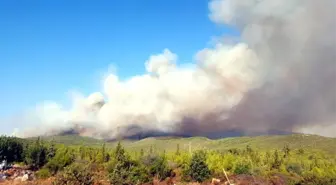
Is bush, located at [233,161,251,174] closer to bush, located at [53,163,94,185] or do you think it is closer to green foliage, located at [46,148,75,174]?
green foliage, located at [46,148,75,174]

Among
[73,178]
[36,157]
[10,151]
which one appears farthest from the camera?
[10,151]

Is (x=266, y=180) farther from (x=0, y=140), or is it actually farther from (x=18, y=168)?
(x=0, y=140)

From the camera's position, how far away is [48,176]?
Answer: 351ft

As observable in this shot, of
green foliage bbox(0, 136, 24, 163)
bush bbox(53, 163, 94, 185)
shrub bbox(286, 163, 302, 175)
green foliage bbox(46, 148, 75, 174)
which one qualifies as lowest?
shrub bbox(286, 163, 302, 175)

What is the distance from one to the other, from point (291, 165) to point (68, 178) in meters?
118

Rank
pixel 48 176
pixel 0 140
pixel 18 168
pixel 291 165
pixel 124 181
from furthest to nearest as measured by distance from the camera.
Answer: pixel 291 165 → pixel 0 140 → pixel 18 168 → pixel 48 176 → pixel 124 181

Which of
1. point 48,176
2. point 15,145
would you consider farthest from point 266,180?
point 15,145

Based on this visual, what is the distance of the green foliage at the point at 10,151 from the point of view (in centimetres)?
13250

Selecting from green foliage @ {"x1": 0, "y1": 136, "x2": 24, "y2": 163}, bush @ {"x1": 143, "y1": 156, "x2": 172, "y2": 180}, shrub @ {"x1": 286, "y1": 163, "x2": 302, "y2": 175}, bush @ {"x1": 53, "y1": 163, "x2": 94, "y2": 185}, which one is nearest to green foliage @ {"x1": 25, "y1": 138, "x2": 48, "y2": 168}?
green foliage @ {"x1": 0, "y1": 136, "x2": 24, "y2": 163}

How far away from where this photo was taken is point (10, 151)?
13425cm

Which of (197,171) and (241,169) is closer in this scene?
(197,171)

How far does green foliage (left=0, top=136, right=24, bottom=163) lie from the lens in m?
132

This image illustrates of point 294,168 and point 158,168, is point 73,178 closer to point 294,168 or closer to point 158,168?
point 158,168

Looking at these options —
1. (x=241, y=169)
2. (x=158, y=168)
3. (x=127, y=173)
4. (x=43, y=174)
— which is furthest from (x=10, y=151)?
(x=241, y=169)
